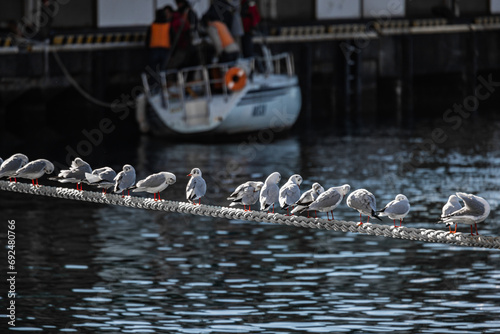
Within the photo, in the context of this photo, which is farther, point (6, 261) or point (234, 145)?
point (234, 145)

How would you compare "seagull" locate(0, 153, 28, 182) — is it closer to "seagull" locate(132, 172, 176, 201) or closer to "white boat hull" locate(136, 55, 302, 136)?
"seagull" locate(132, 172, 176, 201)

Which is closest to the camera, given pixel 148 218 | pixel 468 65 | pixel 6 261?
pixel 6 261

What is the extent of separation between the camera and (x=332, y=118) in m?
38.3

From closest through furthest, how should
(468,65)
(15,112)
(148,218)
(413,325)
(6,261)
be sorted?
(413,325) → (6,261) → (148,218) → (15,112) → (468,65)

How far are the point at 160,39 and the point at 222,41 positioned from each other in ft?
9.10

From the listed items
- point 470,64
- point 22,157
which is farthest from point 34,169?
point 470,64

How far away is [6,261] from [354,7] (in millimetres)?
28438

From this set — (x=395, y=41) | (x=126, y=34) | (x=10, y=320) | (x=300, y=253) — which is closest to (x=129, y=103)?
(x=126, y=34)

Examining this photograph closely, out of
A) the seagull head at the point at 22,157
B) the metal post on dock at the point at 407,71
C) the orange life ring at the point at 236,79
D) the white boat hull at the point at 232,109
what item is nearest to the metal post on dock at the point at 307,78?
the metal post on dock at the point at 407,71

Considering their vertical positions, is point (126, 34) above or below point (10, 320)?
above

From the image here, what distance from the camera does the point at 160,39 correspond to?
32.8 metres

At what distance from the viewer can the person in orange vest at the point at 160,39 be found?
3272cm

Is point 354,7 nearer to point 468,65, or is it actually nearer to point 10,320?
point 468,65

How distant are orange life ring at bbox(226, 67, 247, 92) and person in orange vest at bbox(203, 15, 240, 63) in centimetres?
90
